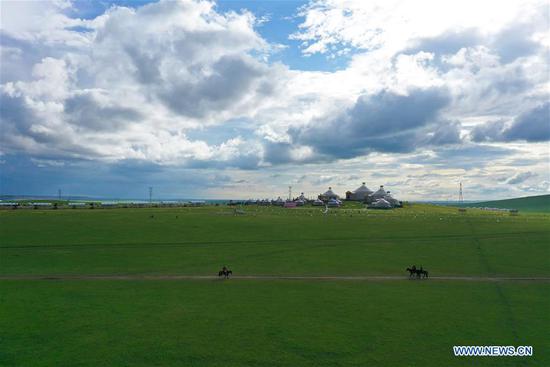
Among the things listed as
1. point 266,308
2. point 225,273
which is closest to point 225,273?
point 225,273

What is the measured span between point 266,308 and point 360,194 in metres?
136

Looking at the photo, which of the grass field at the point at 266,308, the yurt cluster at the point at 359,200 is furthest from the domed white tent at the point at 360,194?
the grass field at the point at 266,308

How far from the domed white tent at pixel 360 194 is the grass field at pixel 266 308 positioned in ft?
364

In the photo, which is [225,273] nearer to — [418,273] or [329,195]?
[418,273]

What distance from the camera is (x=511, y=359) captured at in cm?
1288

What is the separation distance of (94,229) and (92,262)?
22389mm

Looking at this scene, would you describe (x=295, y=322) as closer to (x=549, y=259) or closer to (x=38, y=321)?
(x=38, y=321)

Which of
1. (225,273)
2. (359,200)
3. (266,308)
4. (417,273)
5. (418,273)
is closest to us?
(266,308)

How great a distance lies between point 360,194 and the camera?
148 metres

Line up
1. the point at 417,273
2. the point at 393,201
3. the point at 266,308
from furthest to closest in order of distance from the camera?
the point at 393,201
the point at 417,273
the point at 266,308

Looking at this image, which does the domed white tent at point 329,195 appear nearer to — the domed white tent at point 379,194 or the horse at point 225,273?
the domed white tent at point 379,194

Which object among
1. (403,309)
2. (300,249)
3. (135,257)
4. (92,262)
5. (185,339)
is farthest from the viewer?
(300,249)

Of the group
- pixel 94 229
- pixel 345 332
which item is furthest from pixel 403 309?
pixel 94 229

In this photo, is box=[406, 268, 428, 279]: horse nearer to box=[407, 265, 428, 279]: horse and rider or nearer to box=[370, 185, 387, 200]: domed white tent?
box=[407, 265, 428, 279]: horse and rider
